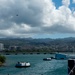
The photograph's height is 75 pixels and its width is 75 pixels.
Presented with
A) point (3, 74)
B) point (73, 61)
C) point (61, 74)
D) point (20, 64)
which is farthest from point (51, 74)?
point (73, 61)

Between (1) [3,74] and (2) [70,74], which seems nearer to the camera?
(2) [70,74]

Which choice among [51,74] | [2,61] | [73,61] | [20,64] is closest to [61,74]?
[51,74]

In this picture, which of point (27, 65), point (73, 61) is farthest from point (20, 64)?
point (73, 61)

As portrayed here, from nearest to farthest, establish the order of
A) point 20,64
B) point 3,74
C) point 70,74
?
point 70,74
point 3,74
point 20,64

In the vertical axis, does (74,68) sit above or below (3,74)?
above

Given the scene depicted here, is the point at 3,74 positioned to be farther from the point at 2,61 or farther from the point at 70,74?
the point at 70,74

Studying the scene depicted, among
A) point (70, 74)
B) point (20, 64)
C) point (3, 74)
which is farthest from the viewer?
point (20, 64)

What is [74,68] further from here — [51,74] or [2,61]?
[2,61]

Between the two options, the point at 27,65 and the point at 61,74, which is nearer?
the point at 61,74

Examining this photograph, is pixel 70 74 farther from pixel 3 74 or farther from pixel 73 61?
pixel 3 74

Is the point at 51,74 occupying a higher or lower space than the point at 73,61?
lower
